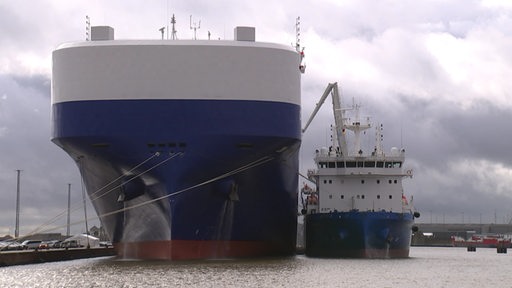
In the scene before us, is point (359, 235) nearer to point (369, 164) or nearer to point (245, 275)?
point (369, 164)

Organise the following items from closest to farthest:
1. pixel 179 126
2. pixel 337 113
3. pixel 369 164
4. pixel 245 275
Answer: pixel 245 275
pixel 179 126
pixel 369 164
pixel 337 113

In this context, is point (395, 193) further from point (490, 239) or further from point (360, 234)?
point (490, 239)

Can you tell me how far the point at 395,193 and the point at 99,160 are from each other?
17.9m

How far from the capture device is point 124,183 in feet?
119

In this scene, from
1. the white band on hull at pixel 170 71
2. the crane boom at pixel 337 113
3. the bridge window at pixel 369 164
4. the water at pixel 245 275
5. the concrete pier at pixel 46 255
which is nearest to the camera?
the water at pixel 245 275

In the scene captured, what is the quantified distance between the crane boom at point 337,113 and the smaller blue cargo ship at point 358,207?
1.15 meters

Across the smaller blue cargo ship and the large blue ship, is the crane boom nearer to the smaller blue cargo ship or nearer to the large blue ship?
the smaller blue cargo ship

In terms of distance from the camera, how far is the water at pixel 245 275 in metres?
28.5

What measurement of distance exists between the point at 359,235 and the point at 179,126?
1381 centimetres

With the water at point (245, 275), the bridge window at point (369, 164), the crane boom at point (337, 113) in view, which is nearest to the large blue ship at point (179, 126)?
the water at point (245, 275)

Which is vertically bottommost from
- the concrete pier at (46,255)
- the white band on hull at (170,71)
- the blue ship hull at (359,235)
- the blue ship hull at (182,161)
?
the concrete pier at (46,255)

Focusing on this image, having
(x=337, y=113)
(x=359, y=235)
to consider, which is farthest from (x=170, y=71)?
Answer: (x=337, y=113)

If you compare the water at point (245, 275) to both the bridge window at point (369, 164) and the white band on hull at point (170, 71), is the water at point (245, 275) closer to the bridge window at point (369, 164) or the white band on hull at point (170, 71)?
the white band on hull at point (170, 71)

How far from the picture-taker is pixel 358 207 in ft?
158
